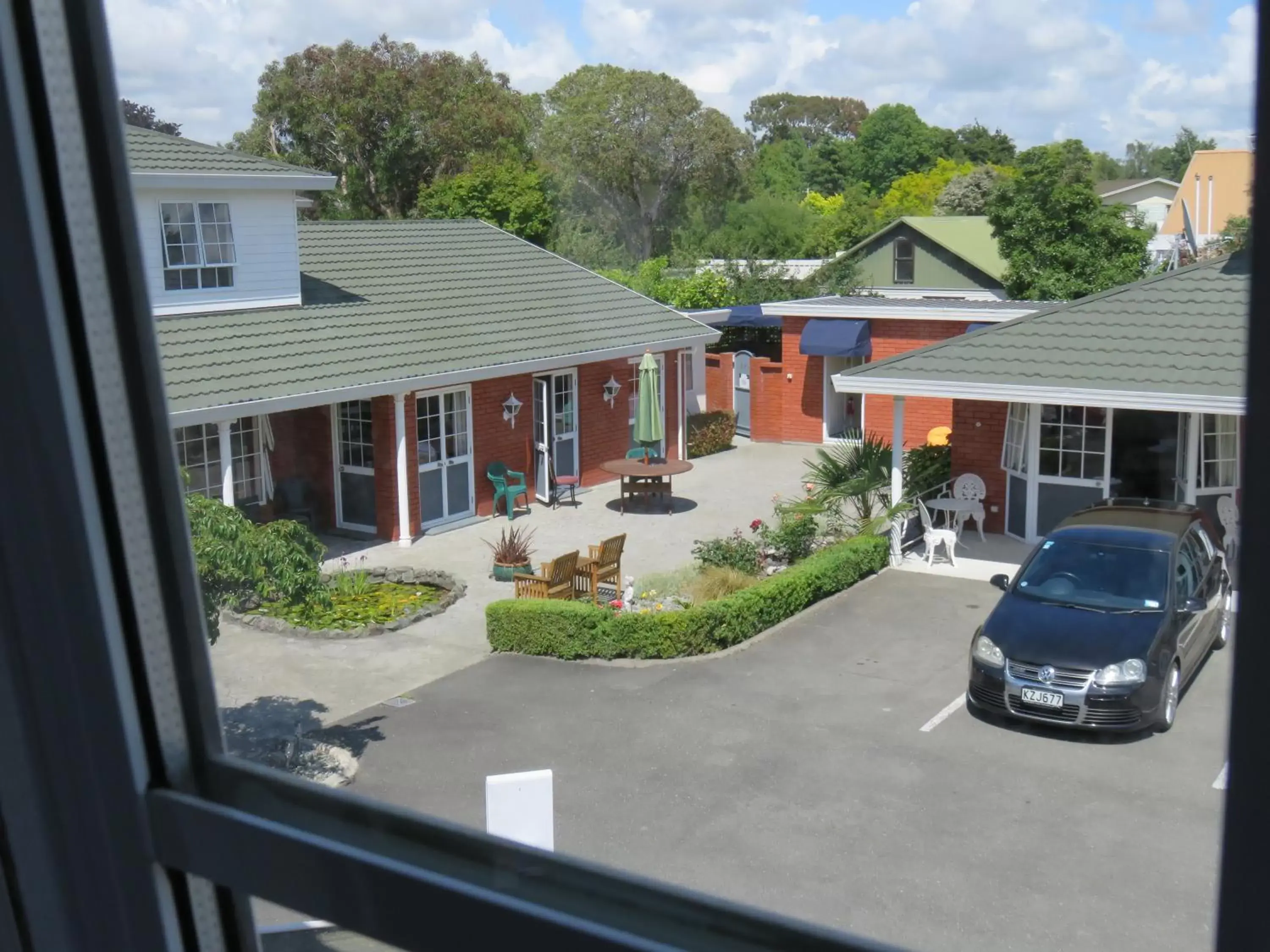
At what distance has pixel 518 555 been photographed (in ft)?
31.8

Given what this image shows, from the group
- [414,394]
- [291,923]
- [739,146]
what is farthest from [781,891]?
[414,394]

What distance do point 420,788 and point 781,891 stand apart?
3.63 feet

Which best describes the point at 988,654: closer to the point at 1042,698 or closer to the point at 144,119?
the point at 1042,698

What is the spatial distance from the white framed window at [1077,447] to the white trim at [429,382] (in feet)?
17.1

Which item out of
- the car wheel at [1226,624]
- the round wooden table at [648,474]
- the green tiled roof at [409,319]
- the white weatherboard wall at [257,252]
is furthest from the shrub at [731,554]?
the car wheel at [1226,624]

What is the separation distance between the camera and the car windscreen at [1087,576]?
16.4 feet

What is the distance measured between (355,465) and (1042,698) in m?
7.81

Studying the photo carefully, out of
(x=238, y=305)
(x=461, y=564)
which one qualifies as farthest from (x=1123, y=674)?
(x=461, y=564)

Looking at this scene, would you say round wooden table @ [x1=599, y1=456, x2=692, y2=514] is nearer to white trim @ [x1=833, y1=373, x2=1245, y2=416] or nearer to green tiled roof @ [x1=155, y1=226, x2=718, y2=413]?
green tiled roof @ [x1=155, y1=226, x2=718, y2=413]

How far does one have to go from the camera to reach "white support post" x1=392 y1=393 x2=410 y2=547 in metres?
10.8

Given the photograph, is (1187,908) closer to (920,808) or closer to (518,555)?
(920,808)

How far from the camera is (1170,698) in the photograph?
2016mm

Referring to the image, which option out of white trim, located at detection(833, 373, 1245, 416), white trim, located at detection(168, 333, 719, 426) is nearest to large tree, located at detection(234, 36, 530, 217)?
white trim, located at detection(168, 333, 719, 426)

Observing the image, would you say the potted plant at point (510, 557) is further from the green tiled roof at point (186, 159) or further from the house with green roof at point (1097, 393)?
the green tiled roof at point (186, 159)
